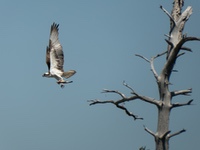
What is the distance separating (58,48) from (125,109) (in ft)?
22.2

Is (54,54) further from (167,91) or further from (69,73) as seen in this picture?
(167,91)

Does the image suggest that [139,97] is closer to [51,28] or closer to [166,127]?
[166,127]

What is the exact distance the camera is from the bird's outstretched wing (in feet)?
62.6

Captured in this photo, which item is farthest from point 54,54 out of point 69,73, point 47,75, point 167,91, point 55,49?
point 167,91

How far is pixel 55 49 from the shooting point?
1917cm

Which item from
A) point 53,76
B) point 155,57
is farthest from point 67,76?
point 155,57

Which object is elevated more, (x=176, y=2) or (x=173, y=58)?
(x=176, y=2)

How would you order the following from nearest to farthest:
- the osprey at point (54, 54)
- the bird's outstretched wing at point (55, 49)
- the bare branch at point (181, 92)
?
the bare branch at point (181, 92)
the osprey at point (54, 54)
the bird's outstretched wing at point (55, 49)

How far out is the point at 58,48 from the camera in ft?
62.6

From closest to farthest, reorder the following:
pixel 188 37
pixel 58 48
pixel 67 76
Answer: pixel 188 37
pixel 67 76
pixel 58 48

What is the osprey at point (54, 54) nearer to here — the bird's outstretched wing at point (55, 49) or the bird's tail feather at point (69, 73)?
the bird's outstretched wing at point (55, 49)

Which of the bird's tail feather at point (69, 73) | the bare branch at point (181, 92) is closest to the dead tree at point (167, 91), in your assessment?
the bare branch at point (181, 92)

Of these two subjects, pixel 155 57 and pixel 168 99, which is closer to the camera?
pixel 168 99

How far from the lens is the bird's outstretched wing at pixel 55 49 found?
1908 cm
